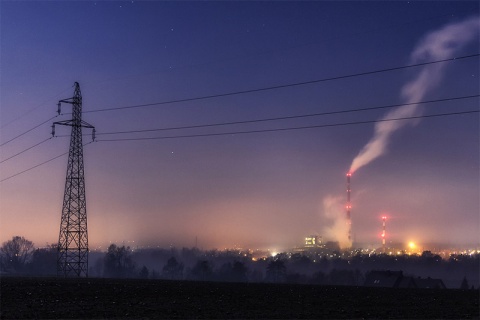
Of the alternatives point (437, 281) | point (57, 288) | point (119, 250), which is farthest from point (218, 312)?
point (119, 250)

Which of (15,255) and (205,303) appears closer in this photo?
(205,303)

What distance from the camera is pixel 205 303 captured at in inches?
1495

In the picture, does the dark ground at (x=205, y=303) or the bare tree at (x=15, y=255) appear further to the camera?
the bare tree at (x=15, y=255)

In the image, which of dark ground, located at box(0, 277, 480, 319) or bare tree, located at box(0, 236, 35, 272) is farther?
bare tree, located at box(0, 236, 35, 272)

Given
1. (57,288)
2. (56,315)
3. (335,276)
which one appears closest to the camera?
(56,315)

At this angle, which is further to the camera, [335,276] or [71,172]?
[335,276]

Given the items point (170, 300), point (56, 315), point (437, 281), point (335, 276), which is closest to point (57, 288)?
point (170, 300)

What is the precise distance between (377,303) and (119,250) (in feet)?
510

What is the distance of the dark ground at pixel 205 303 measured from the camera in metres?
31.9

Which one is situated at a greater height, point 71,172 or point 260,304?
point 71,172

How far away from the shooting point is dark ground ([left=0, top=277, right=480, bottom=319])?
3191 centimetres

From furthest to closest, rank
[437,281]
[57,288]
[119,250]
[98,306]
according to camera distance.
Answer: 1. [119,250]
2. [437,281]
3. [57,288]
4. [98,306]

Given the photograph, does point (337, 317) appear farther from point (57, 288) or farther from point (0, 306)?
point (57, 288)

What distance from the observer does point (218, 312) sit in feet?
108
